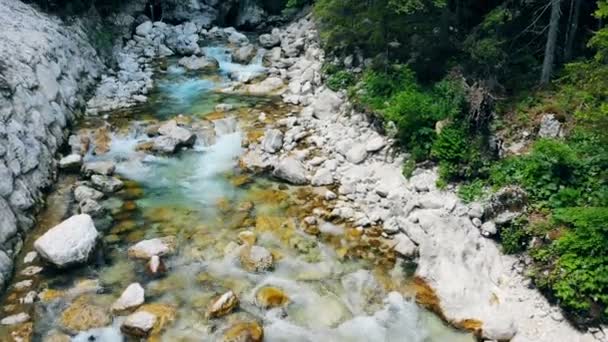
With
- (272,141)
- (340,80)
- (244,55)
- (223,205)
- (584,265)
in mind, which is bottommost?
(223,205)

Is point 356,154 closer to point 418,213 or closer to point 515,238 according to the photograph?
point 418,213

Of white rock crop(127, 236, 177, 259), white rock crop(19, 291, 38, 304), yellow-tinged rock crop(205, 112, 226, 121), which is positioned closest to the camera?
white rock crop(19, 291, 38, 304)

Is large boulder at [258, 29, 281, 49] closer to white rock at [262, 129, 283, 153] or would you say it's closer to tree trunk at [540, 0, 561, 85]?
white rock at [262, 129, 283, 153]

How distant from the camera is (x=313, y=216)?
12.1 metres

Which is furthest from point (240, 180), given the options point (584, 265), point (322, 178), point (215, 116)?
point (584, 265)

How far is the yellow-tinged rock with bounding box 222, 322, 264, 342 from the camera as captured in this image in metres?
8.54

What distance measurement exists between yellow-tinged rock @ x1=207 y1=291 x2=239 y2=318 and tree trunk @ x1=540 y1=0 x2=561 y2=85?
9.72 m

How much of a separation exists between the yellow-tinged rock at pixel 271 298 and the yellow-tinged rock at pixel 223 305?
0.45 m

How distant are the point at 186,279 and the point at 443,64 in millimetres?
9711

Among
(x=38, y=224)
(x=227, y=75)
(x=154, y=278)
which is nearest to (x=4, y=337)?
(x=154, y=278)

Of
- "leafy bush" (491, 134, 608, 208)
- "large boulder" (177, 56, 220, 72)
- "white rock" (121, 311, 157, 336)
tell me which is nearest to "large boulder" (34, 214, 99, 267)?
"white rock" (121, 311, 157, 336)

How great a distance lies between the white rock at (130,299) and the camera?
30.0ft

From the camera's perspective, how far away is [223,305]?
9.21 m

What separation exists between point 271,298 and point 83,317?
3.31 meters
